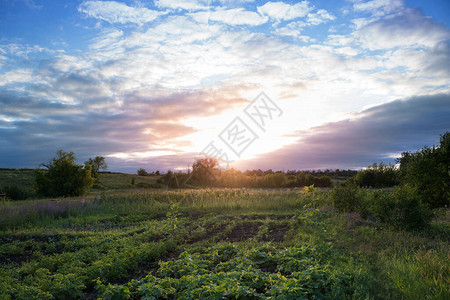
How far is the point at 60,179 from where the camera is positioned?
85.3 ft

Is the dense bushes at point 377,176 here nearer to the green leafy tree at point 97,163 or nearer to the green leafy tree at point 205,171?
the green leafy tree at point 205,171

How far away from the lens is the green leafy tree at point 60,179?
26.0 m

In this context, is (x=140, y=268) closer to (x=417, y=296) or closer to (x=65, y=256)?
(x=65, y=256)

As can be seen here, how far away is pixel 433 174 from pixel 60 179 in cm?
2734

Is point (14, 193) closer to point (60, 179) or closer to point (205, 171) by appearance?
point (60, 179)

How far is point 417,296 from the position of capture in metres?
4.02

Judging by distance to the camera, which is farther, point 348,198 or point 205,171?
point 205,171

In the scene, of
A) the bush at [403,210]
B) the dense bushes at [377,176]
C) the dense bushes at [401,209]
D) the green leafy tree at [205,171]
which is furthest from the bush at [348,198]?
the green leafy tree at [205,171]

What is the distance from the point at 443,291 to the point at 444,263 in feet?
3.44

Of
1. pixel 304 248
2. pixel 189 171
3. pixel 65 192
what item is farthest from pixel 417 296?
pixel 189 171

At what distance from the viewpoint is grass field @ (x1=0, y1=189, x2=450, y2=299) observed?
4.24m

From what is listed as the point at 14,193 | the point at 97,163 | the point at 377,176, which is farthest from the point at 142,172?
the point at 377,176

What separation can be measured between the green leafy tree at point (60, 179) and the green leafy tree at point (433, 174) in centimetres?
2568

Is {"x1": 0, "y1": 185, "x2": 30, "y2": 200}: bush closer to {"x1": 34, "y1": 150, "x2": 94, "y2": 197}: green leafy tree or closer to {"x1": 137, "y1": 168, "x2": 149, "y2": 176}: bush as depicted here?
{"x1": 34, "y1": 150, "x2": 94, "y2": 197}: green leafy tree
